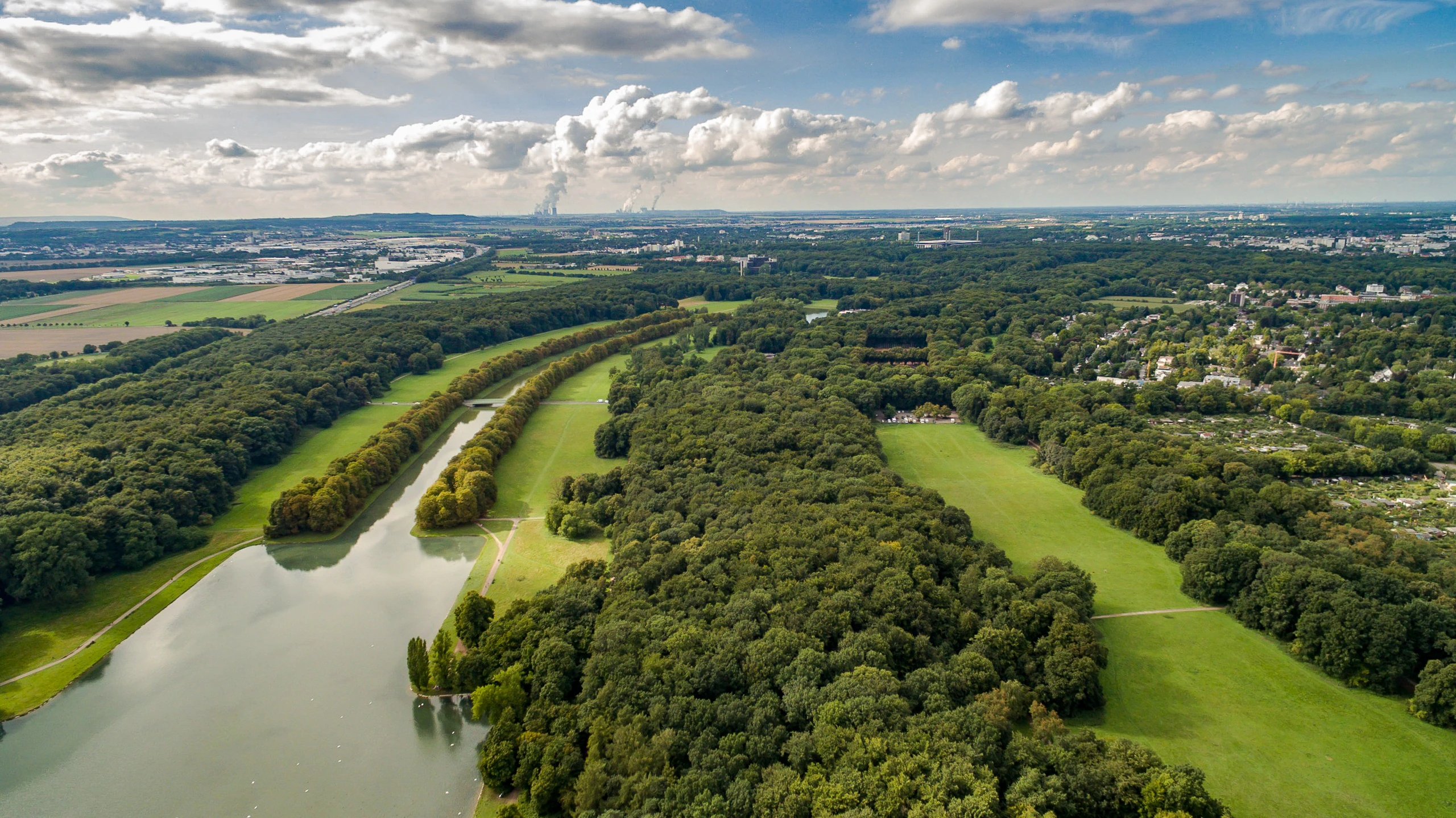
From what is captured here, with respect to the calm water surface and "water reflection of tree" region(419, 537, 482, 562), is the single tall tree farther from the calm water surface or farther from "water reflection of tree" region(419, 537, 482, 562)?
"water reflection of tree" region(419, 537, 482, 562)

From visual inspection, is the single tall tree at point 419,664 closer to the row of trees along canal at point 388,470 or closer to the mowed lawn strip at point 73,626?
the mowed lawn strip at point 73,626

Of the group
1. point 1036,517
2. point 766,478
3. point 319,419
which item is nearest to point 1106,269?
point 1036,517

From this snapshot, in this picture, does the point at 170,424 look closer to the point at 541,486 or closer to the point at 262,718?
the point at 541,486

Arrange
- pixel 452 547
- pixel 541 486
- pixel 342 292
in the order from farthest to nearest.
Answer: pixel 342 292 → pixel 541 486 → pixel 452 547

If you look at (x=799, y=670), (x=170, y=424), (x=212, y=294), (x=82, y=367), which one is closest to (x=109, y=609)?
(x=170, y=424)

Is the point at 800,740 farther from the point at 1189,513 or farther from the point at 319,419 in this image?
the point at 319,419

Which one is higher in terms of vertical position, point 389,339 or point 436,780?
point 389,339

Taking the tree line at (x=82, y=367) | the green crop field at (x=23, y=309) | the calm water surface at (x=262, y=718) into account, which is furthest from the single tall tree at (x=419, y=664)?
the green crop field at (x=23, y=309)
